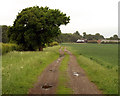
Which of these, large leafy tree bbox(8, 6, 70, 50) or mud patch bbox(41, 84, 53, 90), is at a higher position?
large leafy tree bbox(8, 6, 70, 50)

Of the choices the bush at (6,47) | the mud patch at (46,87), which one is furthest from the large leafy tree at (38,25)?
the mud patch at (46,87)

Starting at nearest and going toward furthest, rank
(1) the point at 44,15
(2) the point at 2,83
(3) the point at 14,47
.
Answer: (2) the point at 2,83
(1) the point at 44,15
(3) the point at 14,47

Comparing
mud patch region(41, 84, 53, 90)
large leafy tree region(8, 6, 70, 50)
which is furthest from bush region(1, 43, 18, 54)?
mud patch region(41, 84, 53, 90)

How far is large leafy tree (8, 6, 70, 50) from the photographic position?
4691 centimetres

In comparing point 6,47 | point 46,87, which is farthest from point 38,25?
point 46,87

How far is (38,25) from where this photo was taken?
45.8m

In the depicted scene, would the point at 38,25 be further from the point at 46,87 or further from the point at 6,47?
the point at 46,87

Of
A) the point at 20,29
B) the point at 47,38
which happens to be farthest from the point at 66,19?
the point at 20,29

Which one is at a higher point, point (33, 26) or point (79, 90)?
point (33, 26)

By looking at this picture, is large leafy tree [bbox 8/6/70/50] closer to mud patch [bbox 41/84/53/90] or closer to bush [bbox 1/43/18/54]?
bush [bbox 1/43/18/54]

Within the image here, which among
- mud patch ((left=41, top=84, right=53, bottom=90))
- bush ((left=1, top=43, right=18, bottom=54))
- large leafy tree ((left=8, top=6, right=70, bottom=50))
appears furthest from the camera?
large leafy tree ((left=8, top=6, right=70, bottom=50))

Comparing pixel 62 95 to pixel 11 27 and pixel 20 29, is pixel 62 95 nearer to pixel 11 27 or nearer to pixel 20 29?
pixel 20 29

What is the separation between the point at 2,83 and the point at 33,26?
1393 inches

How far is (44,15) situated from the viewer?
47906 mm
